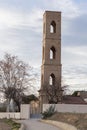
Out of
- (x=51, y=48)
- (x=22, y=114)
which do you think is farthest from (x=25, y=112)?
(x=51, y=48)

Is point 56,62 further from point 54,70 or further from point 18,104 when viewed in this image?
point 18,104

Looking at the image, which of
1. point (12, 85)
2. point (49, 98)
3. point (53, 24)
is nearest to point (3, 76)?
point (12, 85)

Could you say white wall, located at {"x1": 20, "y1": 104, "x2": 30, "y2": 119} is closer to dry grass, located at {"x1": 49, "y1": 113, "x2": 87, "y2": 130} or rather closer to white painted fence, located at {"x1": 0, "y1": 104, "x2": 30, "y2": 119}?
white painted fence, located at {"x1": 0, "y1": 104, "x2": 30, "y2": 119}

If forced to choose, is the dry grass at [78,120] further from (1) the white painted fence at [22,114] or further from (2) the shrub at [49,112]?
(1) the white painted fence at [22,114]

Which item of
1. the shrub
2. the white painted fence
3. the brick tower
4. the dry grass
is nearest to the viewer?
the dry grass

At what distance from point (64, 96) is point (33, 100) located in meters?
8.97

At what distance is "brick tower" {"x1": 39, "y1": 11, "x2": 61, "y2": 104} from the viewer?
89.8m

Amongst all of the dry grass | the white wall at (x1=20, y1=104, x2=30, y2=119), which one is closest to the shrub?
the white wall at (x1=20, y1=104, x2=30, y2=119)

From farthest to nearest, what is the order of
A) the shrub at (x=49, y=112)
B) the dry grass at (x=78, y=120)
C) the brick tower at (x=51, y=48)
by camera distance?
the brick tower at (x=51, y=48), the shrub at (x=49, y=112), the dry grass at (x=78, y=120)

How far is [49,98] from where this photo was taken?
8644 cm

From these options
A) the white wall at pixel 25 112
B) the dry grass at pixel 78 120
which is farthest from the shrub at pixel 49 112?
the dry grass at pixel 78 120

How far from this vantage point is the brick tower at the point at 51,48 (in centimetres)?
8981

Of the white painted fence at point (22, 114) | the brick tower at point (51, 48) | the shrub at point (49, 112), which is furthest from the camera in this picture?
the brick tower at point (51, 48)

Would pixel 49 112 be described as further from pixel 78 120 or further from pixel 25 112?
pixel 78 120
